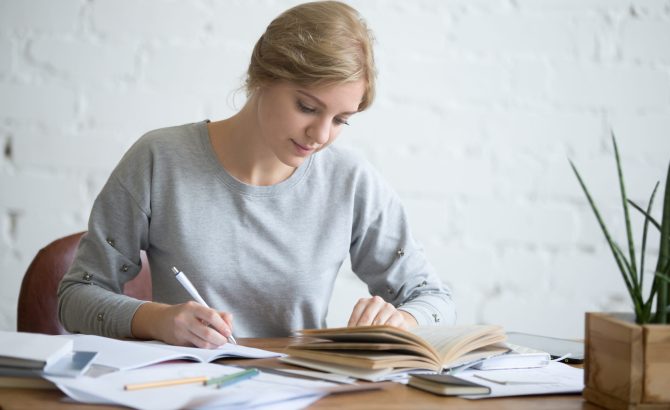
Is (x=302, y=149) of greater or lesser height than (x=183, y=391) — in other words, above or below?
above

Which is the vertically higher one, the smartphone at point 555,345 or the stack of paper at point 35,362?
the stack of paper at point 35,362

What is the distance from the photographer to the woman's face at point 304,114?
1351 millimetres

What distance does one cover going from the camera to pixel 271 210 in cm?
154

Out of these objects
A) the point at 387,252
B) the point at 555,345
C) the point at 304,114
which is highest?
the point at 304,114

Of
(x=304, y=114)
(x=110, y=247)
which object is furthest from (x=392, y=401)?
(x=110, y=247)

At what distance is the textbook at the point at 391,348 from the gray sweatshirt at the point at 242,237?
31cm

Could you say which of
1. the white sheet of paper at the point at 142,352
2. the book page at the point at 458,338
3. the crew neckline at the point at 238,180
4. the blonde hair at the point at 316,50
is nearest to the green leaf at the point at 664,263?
the book page at the point at 458,338

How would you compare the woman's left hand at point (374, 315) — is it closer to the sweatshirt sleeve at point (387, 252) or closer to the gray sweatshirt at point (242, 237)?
the gray sweatshirt at point (242, 237)

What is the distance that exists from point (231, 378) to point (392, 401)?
176mm

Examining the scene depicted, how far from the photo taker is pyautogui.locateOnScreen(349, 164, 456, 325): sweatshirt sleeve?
Answer: 1565mm

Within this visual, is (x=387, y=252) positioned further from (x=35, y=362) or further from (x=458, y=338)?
(x=35, y=362)

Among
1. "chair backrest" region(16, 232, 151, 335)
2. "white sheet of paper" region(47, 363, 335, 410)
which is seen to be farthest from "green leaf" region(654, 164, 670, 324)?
"chair backrest" region(16, 232, 151, 335)

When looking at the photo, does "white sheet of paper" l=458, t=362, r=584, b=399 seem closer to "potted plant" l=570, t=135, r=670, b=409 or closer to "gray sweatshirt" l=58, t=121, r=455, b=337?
"potted plant" l=570, t=135, r=670, b=409

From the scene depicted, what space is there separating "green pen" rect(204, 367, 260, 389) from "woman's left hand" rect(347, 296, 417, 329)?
0.28 meters
